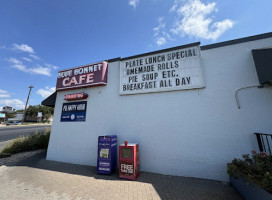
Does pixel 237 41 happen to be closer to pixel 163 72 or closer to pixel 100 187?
pixel 163 72

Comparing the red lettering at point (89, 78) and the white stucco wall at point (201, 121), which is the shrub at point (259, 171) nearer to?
the white stucco wall at point (201, 121)

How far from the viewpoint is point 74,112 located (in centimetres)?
626

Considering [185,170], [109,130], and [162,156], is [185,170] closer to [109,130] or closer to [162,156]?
[162,156]

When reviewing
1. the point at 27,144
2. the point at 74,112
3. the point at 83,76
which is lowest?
the point at 27,144

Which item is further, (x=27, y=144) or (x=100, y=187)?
(x=27, y=144)

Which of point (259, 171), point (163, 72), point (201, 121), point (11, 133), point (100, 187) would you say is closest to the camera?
point (259, 171)

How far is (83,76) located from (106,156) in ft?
14.0

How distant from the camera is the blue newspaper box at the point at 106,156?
442 cm

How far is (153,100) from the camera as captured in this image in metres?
4.93

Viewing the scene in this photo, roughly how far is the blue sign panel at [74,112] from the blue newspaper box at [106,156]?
209cm

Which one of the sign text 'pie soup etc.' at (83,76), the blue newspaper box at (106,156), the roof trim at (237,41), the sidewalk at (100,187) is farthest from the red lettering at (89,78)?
the roof trim at (237,41)

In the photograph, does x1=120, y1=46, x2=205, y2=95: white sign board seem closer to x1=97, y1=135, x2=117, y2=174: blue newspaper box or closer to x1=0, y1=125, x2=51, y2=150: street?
x1=97, y1=135, x2=117, y2=174: blue newspaper box

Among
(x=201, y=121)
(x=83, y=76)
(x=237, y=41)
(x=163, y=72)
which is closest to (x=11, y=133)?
(x=83, y=76)

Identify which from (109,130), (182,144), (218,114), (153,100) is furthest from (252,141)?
(109,130)
